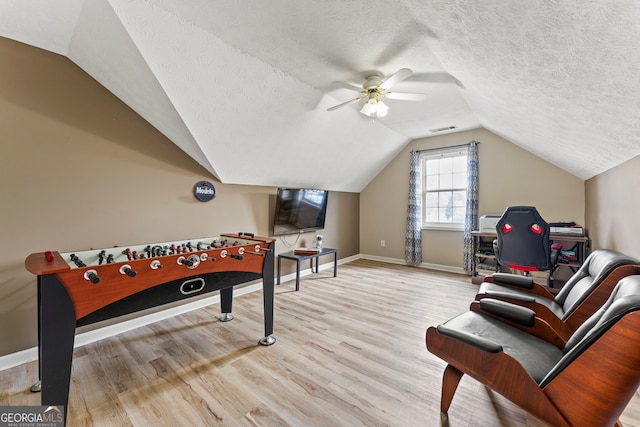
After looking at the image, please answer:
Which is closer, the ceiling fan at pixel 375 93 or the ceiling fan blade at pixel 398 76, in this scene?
the ceiling fan blade at pixel 398 76

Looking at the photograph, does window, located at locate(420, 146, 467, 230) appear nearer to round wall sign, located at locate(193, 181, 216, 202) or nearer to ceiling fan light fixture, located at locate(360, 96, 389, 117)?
ceiling fan light fixture, located at locate(360, 96, 389, 117)

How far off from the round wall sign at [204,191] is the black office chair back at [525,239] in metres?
3.56

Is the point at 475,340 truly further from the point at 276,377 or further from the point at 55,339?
the point at 55,339

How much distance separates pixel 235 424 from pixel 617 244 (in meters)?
3.56

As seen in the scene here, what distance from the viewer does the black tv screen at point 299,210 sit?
4.16 metres

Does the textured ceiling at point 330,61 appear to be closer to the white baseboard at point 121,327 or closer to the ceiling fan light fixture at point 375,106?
the ceiling fan light fixture at point 375,106

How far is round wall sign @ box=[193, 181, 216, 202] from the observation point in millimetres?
3211

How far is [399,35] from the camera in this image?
204cm

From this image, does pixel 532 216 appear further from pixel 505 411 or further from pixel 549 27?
pixel 549 27


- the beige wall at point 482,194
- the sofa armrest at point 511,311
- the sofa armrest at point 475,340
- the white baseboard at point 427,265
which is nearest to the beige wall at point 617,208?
the beige wall at point 482,194

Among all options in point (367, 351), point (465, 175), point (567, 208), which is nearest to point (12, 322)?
point (367, 351)

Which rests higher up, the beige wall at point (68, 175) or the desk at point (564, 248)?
→ the beige wall at point (68, 175)
